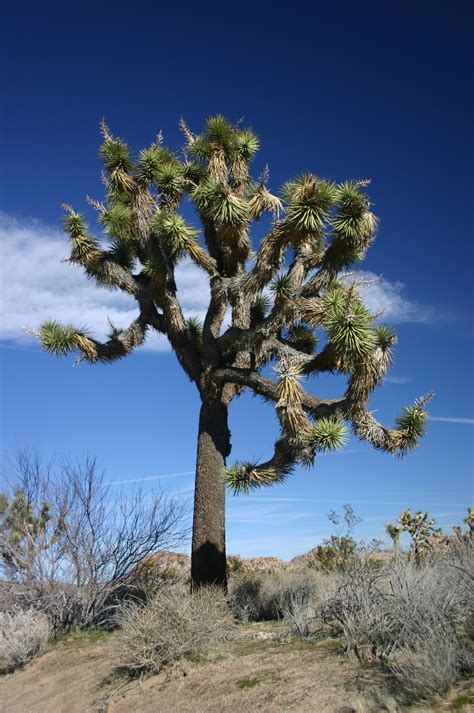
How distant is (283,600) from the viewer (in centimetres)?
1145

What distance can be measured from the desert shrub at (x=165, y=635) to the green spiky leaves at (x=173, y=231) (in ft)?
19.9

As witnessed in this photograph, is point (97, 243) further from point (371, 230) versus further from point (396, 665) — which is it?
point (396, 665)

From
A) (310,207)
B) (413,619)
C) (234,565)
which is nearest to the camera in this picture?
(413,619)

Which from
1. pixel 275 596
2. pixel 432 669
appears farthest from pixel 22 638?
Answer: pixel 432 669

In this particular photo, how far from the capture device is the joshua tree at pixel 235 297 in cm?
1046

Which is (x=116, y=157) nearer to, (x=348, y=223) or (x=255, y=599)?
(x=348, y=223)

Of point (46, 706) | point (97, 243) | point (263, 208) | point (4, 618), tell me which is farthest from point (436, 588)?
point (97, 243)

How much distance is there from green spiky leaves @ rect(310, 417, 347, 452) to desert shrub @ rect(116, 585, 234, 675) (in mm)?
2888

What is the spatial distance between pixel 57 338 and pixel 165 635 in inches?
244

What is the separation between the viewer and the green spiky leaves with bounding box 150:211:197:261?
11820mm

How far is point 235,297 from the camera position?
12.1 metres

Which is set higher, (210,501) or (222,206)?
A: (222,206)

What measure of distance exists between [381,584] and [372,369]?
3183 millimetres

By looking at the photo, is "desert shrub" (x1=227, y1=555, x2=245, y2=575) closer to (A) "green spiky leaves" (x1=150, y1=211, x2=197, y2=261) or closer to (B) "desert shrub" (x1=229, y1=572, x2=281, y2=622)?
(B) "desert shrub" (x1=229, y1=572, x2=281, y2=622)
